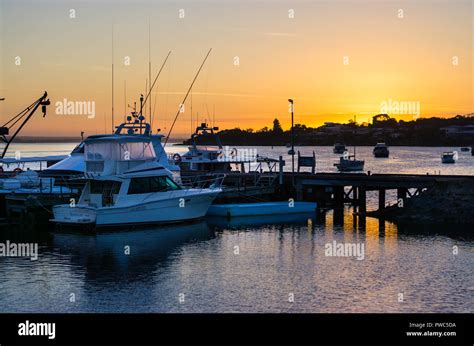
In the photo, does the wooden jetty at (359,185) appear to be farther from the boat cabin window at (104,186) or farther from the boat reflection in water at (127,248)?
the boat cabin window at (104,186)

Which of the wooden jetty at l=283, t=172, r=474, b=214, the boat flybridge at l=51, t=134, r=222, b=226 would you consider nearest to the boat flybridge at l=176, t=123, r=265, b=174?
the wooden jetty at l=283, t=172, r=474, b=214

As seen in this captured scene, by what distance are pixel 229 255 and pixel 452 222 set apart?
16676 mm

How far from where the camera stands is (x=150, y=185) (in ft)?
127

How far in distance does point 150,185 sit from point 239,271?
12615mm

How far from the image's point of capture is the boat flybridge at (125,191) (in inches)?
1467

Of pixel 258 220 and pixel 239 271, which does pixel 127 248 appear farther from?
pixel 258 220

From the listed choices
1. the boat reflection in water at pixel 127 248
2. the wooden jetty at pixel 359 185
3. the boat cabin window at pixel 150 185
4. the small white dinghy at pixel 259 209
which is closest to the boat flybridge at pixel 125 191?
the boat cabin window at pixel 150 185

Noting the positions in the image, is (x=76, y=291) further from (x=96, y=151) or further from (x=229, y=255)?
(x=96, y=151)

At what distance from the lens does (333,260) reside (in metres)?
29.8

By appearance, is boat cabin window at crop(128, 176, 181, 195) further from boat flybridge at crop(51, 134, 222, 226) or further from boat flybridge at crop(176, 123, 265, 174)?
boat flybridge at crop(176, 123, 265, 174)

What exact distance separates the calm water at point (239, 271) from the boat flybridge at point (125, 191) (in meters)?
1.07

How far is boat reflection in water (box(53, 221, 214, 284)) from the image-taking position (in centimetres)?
2756
